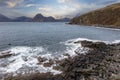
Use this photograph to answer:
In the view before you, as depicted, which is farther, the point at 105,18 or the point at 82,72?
the point at 105,18

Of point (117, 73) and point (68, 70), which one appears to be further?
point (68, 70)

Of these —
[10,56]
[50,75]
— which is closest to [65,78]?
[50,75]

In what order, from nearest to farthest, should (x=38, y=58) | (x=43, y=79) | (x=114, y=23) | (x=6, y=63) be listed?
(x=43, y=79)
(x=6, y=63)
(x=38, y=58)
(x=114, y=23)

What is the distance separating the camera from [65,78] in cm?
2086

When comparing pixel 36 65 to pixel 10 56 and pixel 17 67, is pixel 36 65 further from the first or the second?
pixel 10 56

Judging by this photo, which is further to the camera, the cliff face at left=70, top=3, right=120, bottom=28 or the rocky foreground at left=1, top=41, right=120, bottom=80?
the cliff face at left=70, top=3, right=120, bottom=28

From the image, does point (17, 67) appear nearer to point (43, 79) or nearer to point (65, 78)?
point (43, 79)

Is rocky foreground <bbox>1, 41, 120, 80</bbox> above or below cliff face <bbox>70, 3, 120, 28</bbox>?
below

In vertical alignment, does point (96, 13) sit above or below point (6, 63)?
above

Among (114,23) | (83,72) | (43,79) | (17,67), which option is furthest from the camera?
(114,23)

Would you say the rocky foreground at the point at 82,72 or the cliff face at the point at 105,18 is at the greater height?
the cliff face at the point at 105,18

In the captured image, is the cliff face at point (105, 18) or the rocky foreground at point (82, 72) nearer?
the rocky foreground at point (82, 72)

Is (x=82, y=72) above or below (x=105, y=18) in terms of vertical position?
below

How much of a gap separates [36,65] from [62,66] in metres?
4.60
